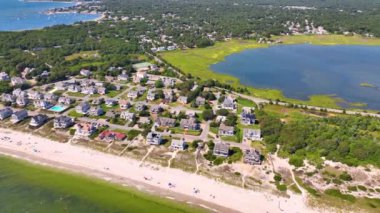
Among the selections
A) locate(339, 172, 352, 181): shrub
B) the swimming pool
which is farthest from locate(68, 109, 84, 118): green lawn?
locate(339, 172, 352, 181): shrub

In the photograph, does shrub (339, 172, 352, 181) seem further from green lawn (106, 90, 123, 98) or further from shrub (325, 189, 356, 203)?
green lawn (106, 90, 123, 98)

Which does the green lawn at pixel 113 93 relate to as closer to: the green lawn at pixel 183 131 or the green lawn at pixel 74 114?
the green lawn at pixel 74 114

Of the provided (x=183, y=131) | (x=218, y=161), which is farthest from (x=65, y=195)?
(x=183, y=131)

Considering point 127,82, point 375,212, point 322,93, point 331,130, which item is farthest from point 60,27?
point 375,212

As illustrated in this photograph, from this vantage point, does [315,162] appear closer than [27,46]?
Yes

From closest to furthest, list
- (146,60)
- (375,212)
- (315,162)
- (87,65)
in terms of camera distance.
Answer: (375,212) → (315,162) → (87,65) → (146,60)

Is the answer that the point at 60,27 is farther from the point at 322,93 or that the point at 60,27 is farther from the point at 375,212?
the point at 375,212

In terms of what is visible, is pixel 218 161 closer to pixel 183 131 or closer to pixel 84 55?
pixel 183 131
